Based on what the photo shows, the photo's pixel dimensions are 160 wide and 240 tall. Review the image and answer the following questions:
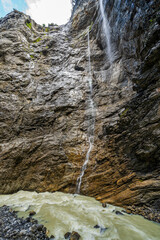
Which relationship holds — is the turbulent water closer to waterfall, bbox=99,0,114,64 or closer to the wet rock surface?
the wet rock surface

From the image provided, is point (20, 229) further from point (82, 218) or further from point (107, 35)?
point (107, 35)

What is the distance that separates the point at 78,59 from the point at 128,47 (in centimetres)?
793

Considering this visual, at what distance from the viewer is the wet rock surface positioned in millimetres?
4234

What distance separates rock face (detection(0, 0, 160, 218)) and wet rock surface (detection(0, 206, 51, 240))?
3.84m

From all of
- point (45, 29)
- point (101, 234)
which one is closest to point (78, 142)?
point (101, 234)

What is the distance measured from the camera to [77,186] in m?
8.85

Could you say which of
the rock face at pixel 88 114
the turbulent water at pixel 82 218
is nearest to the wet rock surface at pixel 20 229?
the turbulent water at pixel 82 218

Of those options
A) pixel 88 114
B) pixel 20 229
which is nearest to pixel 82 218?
pixel 20 229

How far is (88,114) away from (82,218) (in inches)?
346

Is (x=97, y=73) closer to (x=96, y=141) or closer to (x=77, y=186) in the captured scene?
(x=96, y=141)

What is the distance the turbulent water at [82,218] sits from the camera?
15.5 ft

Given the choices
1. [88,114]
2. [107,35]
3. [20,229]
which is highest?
[107,35]

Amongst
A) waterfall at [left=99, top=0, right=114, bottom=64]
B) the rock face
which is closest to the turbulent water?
the rock face

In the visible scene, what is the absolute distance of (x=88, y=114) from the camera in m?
13.0
